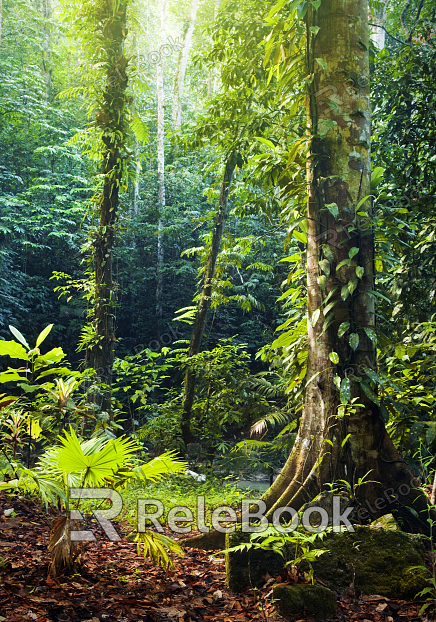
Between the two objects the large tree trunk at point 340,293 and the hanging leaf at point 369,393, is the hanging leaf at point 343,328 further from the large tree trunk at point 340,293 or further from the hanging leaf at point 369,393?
the hanging leaf at point 369,393

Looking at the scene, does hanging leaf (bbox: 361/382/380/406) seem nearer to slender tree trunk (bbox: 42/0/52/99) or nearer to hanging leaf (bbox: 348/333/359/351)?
hanging leaf (bbox: 348/333/359/351)

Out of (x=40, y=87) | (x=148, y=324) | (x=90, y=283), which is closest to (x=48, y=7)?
(x=40, y=87)

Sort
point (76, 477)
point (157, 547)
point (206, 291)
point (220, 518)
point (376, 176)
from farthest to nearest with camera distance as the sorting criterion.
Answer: point (206, 291) → point (220, 518) → point (376, 176) → point (76, 477) → point (157, 547)

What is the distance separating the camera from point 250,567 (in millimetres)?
2275

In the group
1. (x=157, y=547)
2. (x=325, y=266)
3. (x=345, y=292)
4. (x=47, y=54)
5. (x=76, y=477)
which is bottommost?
(x=157, y=547)

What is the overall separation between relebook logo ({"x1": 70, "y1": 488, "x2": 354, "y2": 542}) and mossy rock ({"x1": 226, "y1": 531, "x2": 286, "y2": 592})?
0.40 feet

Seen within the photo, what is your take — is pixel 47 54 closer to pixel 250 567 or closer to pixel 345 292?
pixel 345 292

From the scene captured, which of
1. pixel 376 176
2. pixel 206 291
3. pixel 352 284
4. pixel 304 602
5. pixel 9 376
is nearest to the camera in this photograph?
pixel 304 602

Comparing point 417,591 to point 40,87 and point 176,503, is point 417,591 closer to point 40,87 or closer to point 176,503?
point 176,503

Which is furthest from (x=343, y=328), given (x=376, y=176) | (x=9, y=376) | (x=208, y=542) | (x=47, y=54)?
(x=47, y=54)

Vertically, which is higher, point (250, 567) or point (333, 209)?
point (333, 209)

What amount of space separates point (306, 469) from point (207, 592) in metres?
0.95

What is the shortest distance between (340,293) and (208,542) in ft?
6.21

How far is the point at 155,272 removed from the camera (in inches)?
495
